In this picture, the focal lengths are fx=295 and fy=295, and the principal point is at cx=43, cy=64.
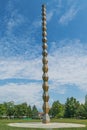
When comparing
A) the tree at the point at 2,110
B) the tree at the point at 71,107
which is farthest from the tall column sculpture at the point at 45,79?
the tree at the point at 2,110

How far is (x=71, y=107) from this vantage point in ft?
320

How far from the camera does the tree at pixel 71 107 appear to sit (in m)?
97.6

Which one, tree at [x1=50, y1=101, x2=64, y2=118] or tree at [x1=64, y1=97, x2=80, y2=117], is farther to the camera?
tree at [x1=50, y1=101, x2=64, y2=118]

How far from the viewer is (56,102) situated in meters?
102

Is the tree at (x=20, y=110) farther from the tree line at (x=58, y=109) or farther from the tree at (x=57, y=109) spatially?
the tree at (x=57, y=109)

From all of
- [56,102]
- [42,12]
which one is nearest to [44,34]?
[42,12]

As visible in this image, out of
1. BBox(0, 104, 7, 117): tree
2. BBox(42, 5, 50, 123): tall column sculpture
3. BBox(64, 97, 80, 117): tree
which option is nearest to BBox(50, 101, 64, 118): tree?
BBox(64, 97, 80, 117): tree

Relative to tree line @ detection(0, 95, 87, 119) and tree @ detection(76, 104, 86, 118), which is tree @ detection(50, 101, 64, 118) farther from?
tree @ detection(76, 104, 86, 118)

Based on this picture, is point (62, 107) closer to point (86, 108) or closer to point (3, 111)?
point (86, 108)

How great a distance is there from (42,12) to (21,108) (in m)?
75.0

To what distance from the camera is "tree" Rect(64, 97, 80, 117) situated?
320 ft

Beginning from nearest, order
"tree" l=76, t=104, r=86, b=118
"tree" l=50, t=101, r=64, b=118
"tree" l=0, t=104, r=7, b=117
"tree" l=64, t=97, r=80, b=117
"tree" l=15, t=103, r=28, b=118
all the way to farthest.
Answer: "tree" l=76, t=104, r=86, b=118 → "tree" l=64, t=97, r=80, b=117 → "tree" l=50, t=101, r=64, b=118 → "tree" l=0, t=104, r=7, b=117 → "tree" l=15, t=103, r=28, b=118

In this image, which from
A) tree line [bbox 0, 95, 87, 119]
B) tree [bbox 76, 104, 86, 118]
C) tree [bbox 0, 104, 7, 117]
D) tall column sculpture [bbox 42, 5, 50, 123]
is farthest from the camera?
tree [bbox 0, 104, 7, 117]

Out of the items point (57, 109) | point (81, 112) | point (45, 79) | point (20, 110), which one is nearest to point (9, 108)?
point (20, 110)
